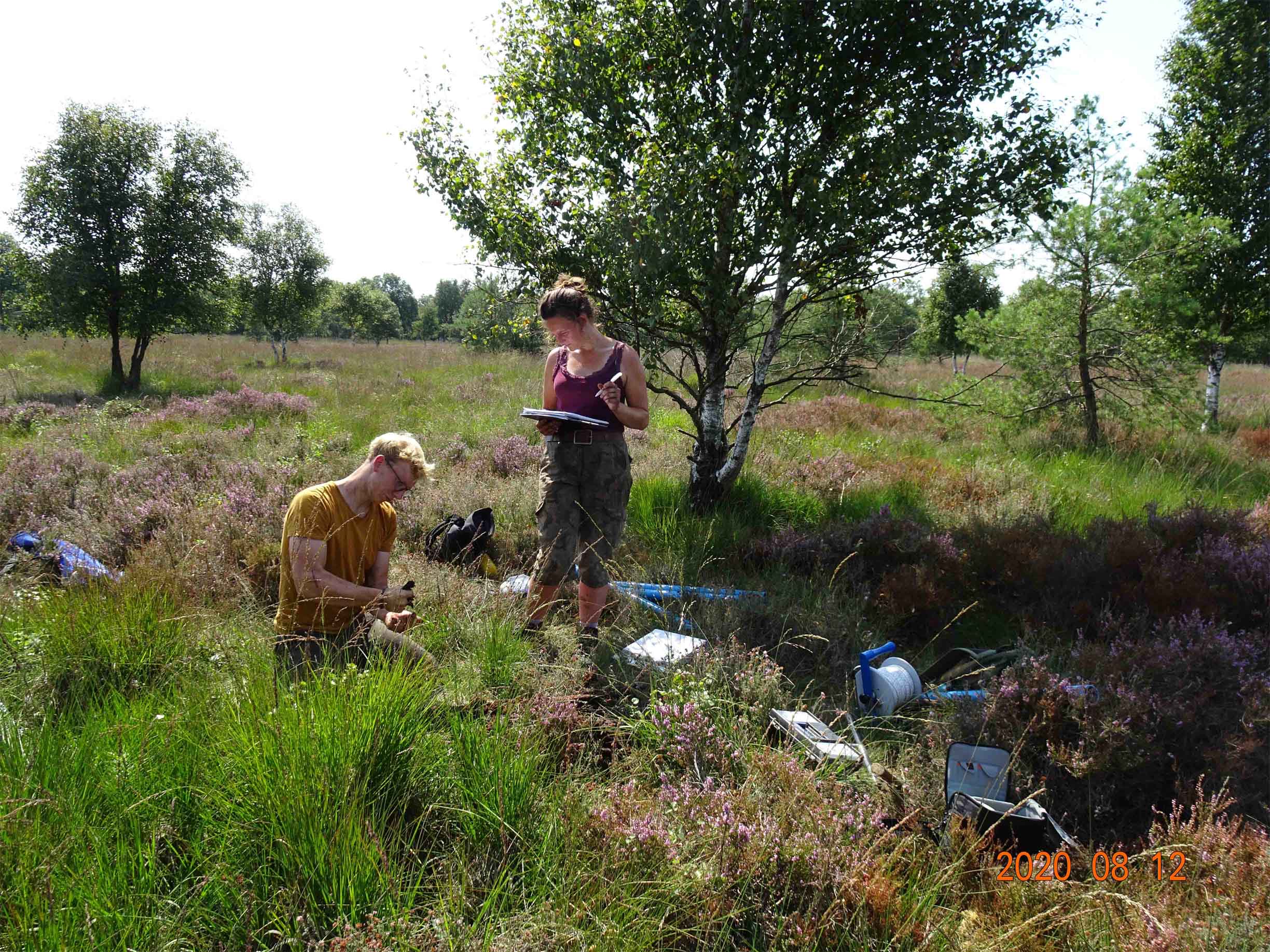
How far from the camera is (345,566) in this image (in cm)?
344

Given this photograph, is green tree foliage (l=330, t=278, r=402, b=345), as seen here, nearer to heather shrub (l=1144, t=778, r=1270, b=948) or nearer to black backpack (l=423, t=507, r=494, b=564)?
black backpack (l=423, t=507, r=494, b=564)

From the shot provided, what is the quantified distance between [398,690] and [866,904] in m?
1.74

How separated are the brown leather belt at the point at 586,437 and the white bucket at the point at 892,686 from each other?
198cm

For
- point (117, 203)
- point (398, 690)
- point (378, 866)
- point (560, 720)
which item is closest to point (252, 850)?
point (378, 866)

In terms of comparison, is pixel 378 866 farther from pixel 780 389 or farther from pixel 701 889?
pixel 780 389

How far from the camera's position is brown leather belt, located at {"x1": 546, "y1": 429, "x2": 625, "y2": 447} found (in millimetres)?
3822

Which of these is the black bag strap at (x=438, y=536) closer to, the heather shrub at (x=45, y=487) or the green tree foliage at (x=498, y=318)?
the green tree foliage at (x=498, y=318)

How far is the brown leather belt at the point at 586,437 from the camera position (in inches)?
150

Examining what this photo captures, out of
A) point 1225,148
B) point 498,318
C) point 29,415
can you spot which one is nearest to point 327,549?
point 498,318

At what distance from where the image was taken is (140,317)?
1616 centimetres

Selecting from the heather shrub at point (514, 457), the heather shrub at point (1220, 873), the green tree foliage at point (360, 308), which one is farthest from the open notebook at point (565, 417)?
the green tree foliage at point (360, 308)

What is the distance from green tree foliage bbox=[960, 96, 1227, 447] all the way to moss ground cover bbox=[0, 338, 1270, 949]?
3.17 m

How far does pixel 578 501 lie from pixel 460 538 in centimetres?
180
